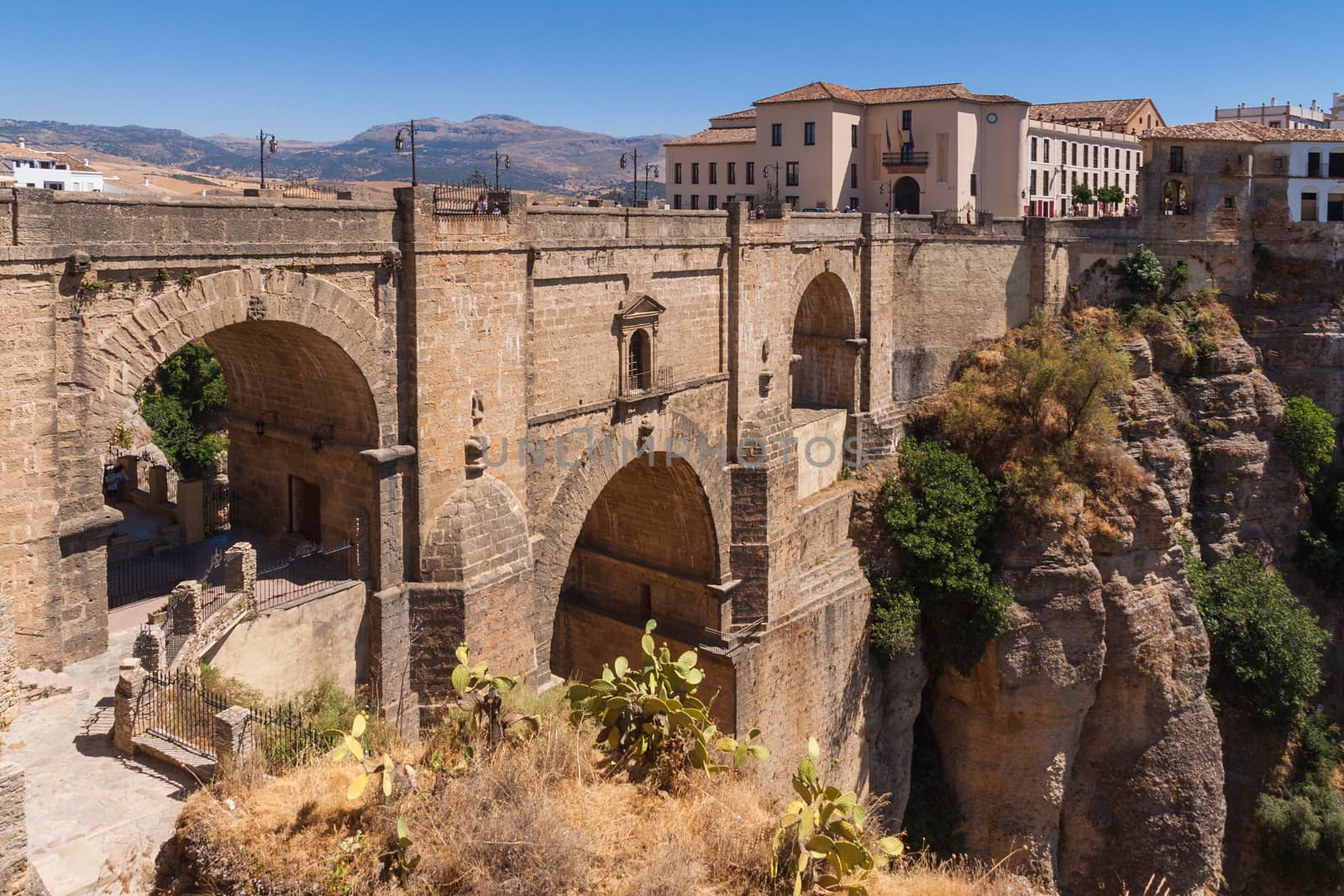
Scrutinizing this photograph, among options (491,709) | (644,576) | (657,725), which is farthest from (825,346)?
(491,709)

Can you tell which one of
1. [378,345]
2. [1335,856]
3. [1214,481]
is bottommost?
[1335,856]

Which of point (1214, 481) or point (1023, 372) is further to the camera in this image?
point (1214, 481)

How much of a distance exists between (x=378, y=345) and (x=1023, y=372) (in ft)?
63.0

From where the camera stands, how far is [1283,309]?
36469 mm

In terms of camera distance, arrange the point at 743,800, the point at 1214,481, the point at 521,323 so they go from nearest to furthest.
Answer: the point at 743,800 < the point at 521,323 < the point at 1214,481

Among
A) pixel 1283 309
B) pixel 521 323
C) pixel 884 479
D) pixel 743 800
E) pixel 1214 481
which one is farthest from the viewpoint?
pixel 1283 309

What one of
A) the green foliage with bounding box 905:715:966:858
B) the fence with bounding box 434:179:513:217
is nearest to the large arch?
the green foliage with bounding box 905:715:966:858

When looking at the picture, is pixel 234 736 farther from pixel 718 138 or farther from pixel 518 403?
pixel 718 138

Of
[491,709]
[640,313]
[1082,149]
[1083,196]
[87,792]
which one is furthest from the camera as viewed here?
→ [1082,149]

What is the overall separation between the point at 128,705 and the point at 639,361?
11743 mm

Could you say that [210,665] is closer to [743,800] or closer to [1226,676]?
[743,800]

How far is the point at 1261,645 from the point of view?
103 feet

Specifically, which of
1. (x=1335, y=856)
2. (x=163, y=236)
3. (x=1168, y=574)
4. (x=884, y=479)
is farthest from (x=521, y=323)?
(x=1335, y=856)

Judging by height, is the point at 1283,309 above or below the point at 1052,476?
above
